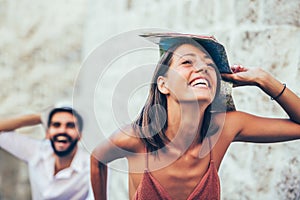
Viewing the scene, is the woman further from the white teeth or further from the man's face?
the man's face

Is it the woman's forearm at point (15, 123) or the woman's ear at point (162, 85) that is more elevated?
the woman's ear at point (162, 85)

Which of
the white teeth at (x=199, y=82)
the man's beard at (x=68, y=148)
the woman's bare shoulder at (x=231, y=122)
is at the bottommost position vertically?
the man's beard at (x=68, y=148)

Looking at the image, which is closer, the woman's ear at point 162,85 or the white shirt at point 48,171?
the woman's ear at point 162,85

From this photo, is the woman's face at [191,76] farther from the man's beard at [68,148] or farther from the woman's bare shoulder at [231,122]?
the man's beard at [68,148]

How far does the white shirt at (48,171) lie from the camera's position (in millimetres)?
3293

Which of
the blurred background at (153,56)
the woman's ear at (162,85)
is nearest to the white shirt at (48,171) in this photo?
the blurred background at (153,56)

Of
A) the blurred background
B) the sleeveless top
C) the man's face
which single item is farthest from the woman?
the man's face

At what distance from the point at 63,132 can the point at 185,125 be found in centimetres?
100

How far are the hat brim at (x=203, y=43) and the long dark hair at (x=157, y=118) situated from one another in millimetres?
17

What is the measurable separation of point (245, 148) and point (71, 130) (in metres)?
0.69

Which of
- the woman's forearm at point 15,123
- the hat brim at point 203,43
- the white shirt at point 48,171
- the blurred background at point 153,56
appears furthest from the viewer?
the white shirt at point 48,171

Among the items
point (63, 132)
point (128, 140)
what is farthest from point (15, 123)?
point (128, 140)

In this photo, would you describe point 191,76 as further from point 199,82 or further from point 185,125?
point 185,125

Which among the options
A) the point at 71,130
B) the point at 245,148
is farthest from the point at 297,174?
the point at 71,130
